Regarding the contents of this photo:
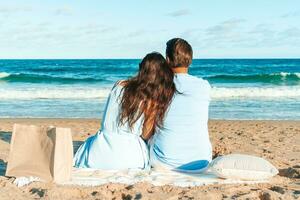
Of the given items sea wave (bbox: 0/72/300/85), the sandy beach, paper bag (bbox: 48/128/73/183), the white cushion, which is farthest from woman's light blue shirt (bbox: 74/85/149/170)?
sea wave (bbox: 0/72/300/85)

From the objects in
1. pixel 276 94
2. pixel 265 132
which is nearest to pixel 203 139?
pixel 265 132

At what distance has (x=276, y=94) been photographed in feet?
62.6

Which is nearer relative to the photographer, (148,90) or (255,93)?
(148,90)

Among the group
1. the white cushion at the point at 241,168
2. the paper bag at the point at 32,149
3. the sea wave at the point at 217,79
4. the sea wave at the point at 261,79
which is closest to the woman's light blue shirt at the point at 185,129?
the white cushion at the point at 241,168

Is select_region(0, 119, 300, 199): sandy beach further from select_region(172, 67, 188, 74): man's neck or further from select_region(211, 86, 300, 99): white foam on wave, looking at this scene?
select_region(211, 86, 300, 99): white foam on wave

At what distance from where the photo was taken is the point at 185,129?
487 centimetres

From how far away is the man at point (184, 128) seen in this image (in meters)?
4.84

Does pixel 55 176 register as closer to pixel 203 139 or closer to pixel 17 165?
pixel 17 165

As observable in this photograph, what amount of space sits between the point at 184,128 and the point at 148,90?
0.52 m

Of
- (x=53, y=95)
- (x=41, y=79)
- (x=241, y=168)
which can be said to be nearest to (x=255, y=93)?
(x=53, y=95)

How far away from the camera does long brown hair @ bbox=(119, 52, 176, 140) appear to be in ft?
15.4

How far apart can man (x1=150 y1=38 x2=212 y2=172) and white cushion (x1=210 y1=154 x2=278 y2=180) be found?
0.29 meters

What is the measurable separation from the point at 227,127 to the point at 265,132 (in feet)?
3.10

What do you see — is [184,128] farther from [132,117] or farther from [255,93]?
[255,93]
